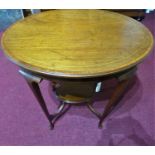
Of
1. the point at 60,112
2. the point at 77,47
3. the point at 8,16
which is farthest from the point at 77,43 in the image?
the point at 8,16

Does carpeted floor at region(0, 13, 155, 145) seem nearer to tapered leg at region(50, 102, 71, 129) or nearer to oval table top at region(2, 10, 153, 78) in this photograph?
tapered leg at region(50, 102, 71, 129)

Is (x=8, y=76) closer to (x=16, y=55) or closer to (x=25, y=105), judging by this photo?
(x=25, y=105)

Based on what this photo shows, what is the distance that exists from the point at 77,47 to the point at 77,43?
0.13ft

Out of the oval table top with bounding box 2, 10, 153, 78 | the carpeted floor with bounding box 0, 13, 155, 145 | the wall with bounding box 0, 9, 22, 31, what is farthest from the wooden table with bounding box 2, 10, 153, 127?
the wall with bounding box 0, 9, 22, 31

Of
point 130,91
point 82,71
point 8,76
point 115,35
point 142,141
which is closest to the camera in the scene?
point 82,71

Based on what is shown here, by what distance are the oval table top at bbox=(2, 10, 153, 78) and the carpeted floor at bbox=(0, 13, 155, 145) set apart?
0.61 metres

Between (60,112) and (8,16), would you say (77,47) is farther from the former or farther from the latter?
(8,16)

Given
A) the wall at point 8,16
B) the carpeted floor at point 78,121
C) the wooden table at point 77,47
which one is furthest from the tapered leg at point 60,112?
the wall at point 8,16

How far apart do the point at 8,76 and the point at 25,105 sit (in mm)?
402

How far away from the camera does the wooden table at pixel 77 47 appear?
0.85m

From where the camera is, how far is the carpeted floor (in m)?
1.28

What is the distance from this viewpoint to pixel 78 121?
4.53 ft

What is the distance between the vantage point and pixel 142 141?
1.28m

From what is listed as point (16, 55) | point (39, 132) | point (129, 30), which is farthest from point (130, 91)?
point (16, 55)
